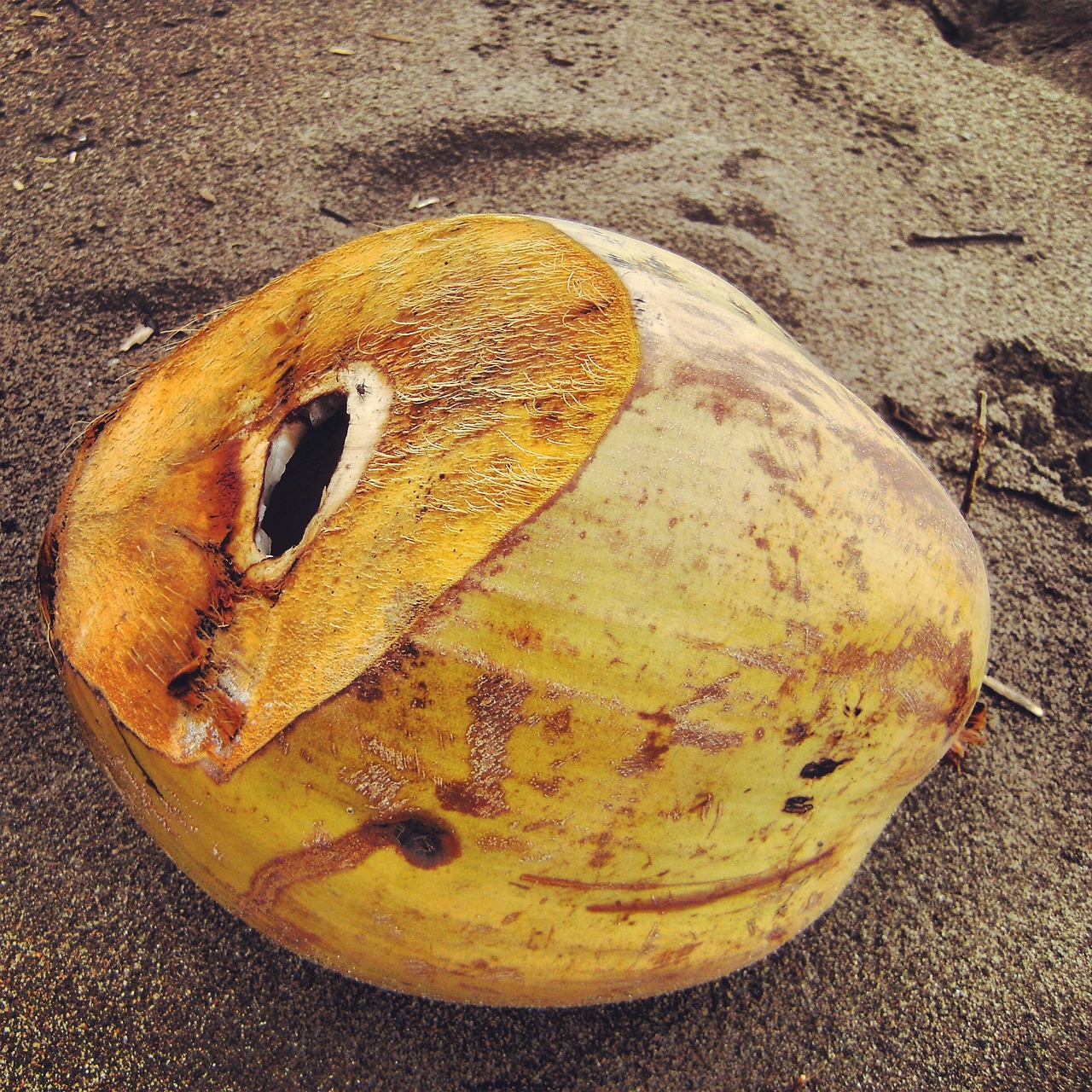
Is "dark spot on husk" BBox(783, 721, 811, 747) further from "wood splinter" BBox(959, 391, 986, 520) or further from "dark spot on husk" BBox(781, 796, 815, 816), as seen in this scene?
"wood splinter" BBox(959, 391, 986, 520)

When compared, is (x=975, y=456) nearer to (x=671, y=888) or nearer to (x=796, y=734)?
(x=796, y=734)

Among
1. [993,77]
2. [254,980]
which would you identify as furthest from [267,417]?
[993,77]

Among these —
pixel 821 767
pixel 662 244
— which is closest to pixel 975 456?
pixel 662 244

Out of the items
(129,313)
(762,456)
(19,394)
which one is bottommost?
(19,394)

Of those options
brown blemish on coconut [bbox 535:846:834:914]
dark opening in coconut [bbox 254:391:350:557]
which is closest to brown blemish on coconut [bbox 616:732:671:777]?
brown blemish on coconut [bbox 535:846:834:914]

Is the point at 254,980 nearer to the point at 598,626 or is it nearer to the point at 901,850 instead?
the point at 598,626
